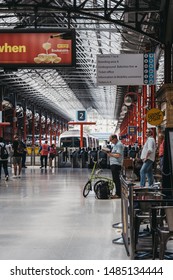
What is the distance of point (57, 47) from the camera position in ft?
41.8

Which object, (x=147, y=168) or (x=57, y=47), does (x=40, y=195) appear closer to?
(x=147, y=168)

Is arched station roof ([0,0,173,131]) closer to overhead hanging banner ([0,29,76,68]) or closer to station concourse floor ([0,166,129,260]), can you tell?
overhead hanging banner ([0,29,76,68])

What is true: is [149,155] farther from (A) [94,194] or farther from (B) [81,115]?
(B) [81,115]

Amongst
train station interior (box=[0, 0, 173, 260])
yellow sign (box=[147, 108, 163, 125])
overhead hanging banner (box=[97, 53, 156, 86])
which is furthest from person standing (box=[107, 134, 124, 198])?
yellow sign (box=[147, 108, 163, 125])

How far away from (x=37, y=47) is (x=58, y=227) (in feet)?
18.1

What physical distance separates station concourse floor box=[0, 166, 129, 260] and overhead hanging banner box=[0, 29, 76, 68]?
3310 mm

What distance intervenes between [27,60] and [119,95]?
3744 cm

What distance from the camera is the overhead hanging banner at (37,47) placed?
1271 cm

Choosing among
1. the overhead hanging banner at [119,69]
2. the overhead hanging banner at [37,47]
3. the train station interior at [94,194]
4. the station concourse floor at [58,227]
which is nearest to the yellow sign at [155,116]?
the train station interior at [94,194]

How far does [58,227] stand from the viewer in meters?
8.59

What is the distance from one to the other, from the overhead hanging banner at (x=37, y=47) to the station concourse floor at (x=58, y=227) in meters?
3.31

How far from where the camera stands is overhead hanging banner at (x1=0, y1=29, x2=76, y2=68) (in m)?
12.7

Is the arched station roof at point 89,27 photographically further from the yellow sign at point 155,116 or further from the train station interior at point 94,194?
the yellow sign at point 155,116
